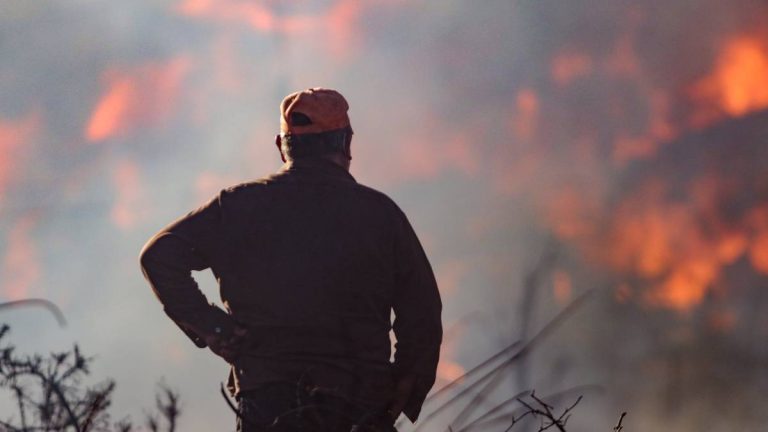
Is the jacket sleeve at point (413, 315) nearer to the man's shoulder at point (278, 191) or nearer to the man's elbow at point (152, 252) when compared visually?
the man's shoulder at point (278, 191)

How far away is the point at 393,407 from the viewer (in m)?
4.77

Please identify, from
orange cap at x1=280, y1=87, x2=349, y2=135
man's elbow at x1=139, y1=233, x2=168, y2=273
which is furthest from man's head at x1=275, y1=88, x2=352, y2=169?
man's elbow at x1=139, y1=233, x2=168, y2=273

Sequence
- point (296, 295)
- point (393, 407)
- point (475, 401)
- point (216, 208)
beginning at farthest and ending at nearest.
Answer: point (216, 208), point (296, 295), point (393, 407), point (475, 401)

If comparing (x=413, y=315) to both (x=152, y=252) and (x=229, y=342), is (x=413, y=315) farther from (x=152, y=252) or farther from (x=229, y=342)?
Answer: (x=152, y=252)

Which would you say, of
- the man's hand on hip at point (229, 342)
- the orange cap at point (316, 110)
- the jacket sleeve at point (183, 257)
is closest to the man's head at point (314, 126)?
the orange cap at point (316, 110)

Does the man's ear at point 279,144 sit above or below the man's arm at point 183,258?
above

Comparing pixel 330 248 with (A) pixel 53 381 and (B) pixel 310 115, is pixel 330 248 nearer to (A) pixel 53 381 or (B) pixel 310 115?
(B) pixel 310 115

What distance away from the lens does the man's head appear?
19.4 feet

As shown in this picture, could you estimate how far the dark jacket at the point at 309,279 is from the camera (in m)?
5.38

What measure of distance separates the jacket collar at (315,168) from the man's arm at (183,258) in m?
0.43

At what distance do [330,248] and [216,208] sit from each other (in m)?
0.68

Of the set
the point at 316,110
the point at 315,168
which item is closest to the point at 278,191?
the point at 315,168

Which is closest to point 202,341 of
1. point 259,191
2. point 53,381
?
point 259,191

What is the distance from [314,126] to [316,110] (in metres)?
0.09
